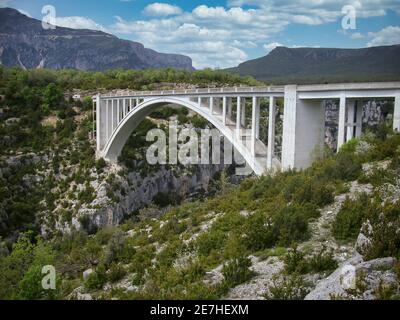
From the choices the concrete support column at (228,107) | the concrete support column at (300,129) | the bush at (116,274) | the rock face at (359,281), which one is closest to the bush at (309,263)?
the rock face at (359,281)

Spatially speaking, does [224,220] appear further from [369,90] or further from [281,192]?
[369,90]

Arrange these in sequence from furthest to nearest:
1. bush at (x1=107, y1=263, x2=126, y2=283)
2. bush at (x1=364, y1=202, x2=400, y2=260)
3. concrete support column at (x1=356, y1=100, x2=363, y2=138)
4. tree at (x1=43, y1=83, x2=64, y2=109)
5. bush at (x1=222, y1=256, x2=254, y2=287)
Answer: tree at (x1=43, y1=83, x2=64, y2=109), concrete support column at (x1=356, y1=100, x2=363, y2=138), bush at (x1=107, y1=263, x2=126, y2=283), bush at (x1=222, y1=256, x2=254, y2=287), bush at (x1=364, y1=202, x2=400, y2=260)

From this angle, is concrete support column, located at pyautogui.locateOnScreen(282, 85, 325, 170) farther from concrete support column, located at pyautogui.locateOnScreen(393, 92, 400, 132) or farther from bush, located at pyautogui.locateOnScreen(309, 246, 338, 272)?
bush, located at pyautogui.locateOnScreen(309, 246, 338, 272)

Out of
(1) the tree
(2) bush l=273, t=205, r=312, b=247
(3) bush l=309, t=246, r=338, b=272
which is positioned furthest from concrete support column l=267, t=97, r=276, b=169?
(1) the tree

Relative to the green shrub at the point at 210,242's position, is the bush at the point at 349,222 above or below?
above

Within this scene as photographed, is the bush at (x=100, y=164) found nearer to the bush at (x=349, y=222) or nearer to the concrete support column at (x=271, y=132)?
the concrete support column at (x=271, y=132)

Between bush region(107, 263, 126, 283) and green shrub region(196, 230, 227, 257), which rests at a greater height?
green shrub region(196, 230, 227, 257)
